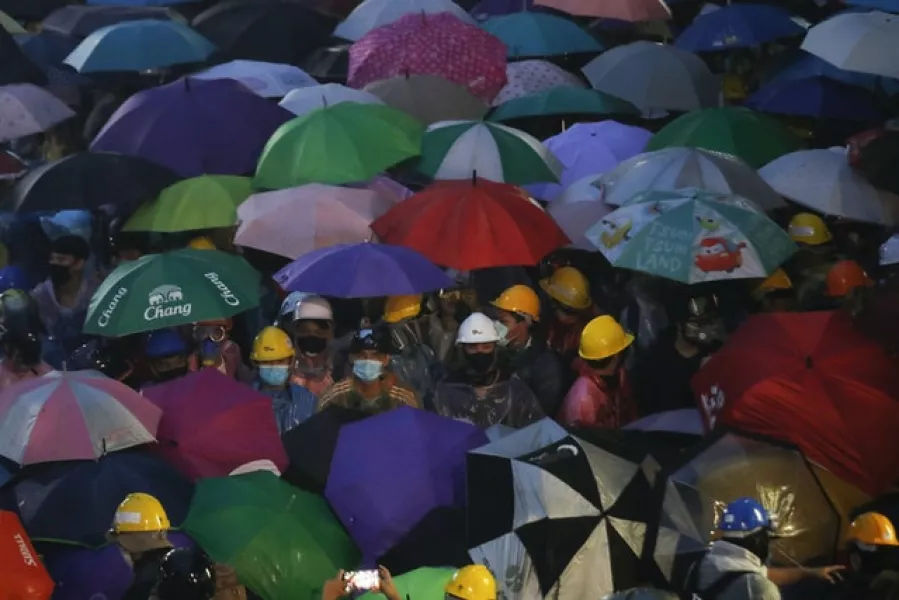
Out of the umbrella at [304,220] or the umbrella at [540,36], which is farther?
the umbrella at [540,36]

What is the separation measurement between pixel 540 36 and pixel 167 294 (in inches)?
260

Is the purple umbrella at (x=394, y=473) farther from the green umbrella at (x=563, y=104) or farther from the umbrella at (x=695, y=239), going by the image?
the green umbrella at (x=563, y=104)

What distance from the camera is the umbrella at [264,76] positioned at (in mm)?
15469

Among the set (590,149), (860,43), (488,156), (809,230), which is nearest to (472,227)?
(488,156)

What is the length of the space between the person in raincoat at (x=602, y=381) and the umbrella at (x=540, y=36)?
20.9 ft

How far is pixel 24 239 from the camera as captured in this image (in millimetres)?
13141

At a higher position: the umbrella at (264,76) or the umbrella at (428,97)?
the umbrella at (428,97)

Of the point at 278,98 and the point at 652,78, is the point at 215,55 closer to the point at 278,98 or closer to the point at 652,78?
the point at 278,98

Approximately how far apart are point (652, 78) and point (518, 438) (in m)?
7.27

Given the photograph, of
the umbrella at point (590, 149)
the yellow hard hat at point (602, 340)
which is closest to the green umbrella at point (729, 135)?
the umbrella at point (590, 149)

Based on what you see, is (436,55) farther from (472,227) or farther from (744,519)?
(744,519)

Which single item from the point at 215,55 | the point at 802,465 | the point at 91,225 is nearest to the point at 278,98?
the point at 215,55

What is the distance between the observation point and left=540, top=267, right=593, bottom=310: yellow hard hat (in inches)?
470

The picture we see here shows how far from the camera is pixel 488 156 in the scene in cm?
1320
